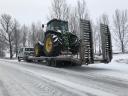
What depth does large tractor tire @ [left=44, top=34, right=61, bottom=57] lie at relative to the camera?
17.9 meters

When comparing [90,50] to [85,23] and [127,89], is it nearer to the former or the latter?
[85,23]

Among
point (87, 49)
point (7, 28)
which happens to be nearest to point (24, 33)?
point (7, 28)

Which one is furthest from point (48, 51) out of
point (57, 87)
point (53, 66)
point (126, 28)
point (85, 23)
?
point (126, 28)

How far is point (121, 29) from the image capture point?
57.1 meters

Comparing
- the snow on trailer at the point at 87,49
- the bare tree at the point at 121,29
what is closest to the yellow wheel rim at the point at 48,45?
the snow on trailer at the point at 87,49

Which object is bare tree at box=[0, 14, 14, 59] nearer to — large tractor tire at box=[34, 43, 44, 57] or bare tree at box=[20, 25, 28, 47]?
bare tree at box=[20, 25, 28, 47]

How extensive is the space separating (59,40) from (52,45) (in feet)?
2.47

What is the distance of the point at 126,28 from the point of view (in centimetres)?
5622

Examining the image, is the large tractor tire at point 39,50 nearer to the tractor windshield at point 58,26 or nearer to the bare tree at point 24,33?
the tractor windshield at point 58,26

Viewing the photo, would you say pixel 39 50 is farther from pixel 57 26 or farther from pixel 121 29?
pixel 121 29

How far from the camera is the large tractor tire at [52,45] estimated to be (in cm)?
1794

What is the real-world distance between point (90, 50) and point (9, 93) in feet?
25.3

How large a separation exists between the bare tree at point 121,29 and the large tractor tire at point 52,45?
1414 inches

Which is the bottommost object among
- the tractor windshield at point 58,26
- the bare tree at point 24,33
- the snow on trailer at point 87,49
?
the snow on trailer at point 87,49
